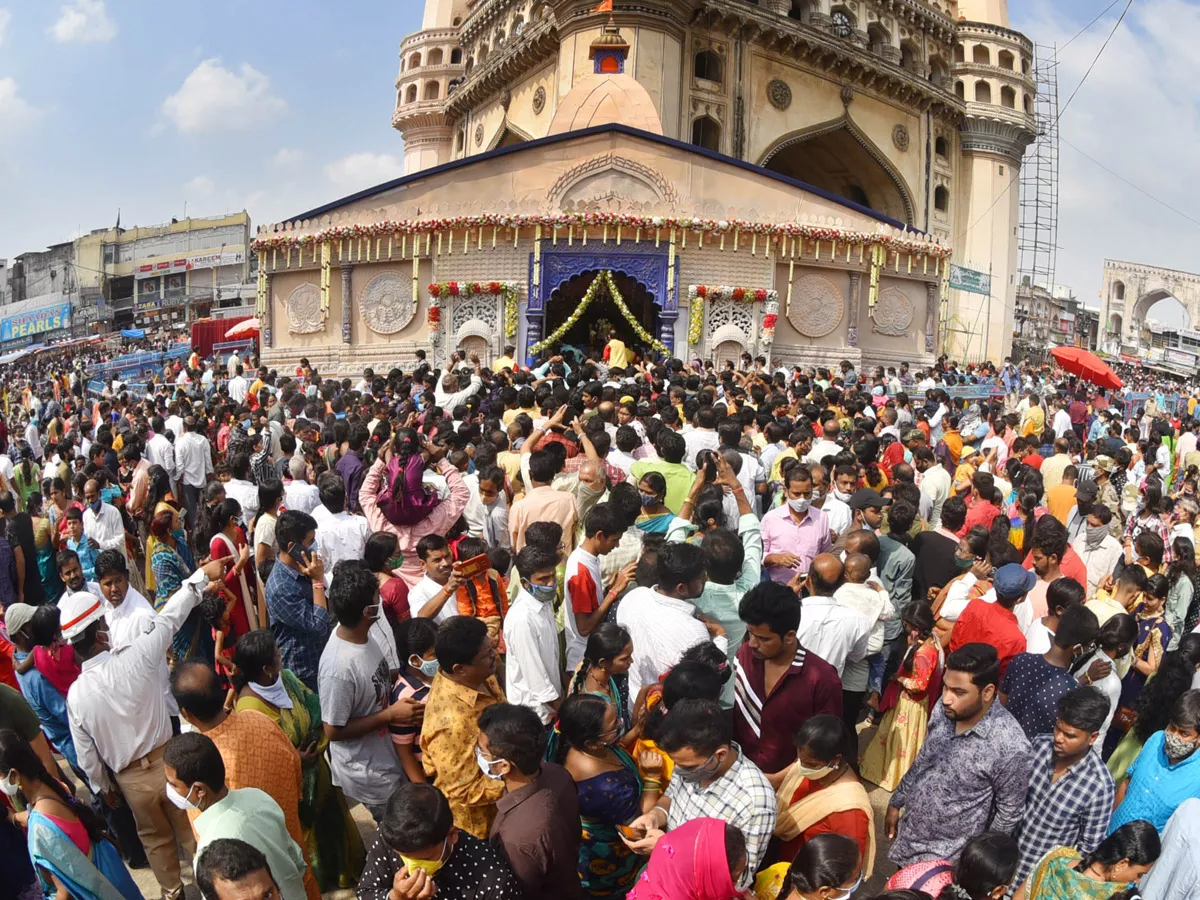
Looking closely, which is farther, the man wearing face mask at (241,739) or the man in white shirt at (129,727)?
the man in white shirt at (129,727)

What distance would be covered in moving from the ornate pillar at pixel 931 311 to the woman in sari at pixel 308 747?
840 inches

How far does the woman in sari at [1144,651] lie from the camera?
4.62 metres

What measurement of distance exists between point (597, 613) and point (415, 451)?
220 cm

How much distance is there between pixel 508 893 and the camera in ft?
8.82

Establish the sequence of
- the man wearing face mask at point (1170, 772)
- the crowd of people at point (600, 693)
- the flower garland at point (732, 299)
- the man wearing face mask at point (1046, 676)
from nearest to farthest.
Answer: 1. the crowd of people at point (600, 693)
2. the man wearing face mask at point (1170, 772)
3. the man wearing face mask at point (1046, 676)
4. the flower garland at point (732, 299)

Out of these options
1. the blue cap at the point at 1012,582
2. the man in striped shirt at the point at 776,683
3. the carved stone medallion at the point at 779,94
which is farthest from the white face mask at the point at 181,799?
the carved stone medallion at the point at 779,94

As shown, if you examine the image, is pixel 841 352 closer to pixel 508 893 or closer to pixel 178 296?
pixel 508 893

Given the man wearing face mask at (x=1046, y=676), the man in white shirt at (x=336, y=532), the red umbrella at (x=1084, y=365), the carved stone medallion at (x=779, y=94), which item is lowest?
the man wearing face mask at (x=1046, y=676)

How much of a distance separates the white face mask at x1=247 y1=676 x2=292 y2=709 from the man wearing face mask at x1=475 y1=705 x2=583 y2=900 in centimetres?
129

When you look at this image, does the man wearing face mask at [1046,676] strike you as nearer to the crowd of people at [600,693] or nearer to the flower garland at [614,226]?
→ the crowd of people at [600,693]

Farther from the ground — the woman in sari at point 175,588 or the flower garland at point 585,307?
the flower garland at point 585,307

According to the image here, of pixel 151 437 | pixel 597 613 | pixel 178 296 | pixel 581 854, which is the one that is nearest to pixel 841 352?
pixel 151 437

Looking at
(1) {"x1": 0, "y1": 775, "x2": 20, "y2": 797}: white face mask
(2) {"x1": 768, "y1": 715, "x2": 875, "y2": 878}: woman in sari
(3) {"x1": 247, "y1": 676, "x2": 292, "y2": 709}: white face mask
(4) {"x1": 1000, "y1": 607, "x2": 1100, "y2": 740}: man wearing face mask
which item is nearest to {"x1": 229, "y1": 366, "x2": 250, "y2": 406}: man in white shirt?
(3) {"x1": 247, "y1": 676, "x2": 292, "y2": 709}: white face mask

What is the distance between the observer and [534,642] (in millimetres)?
4012
